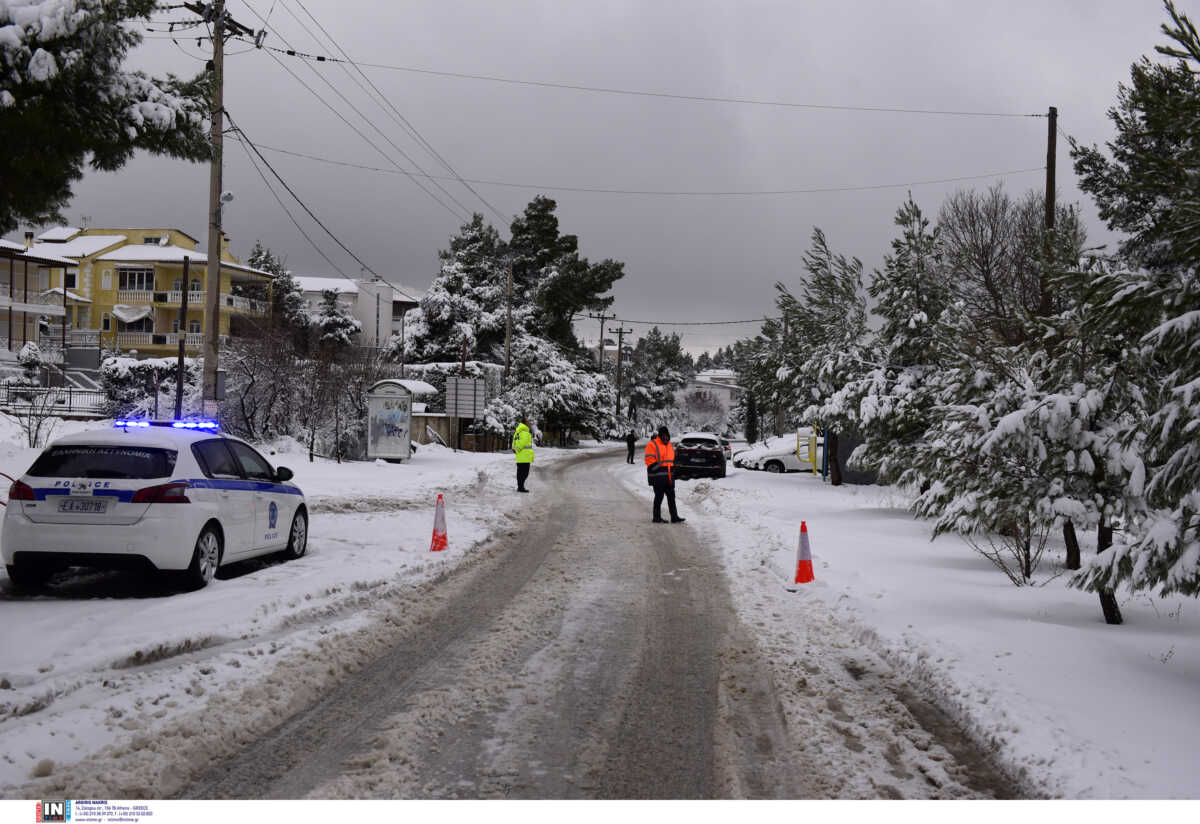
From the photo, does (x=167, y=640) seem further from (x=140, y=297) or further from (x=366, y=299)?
(x=366, y=299)

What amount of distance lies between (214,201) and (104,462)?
1004 centimetres

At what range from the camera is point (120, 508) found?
27.2 feet

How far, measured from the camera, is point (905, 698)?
20.1 feet

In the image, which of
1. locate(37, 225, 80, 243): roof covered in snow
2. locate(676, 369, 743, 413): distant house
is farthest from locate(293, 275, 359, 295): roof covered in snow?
locate(676, 369, 743, 413): distant house

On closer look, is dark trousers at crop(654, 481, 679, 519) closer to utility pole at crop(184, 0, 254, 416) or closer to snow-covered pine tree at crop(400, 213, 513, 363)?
utility pole at crop(184, 0, 254, 416)

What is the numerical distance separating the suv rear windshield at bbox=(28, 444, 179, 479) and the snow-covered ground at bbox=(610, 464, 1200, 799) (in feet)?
18.5

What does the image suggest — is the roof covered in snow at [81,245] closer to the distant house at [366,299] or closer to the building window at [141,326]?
the building window at [141,326]

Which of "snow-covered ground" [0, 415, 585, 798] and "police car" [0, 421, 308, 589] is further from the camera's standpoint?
"police car" [0, 421, 308, 589]

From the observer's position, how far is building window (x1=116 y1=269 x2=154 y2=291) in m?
60.0

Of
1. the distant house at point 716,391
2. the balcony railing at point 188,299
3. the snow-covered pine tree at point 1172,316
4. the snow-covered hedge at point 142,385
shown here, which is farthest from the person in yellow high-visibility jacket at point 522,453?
the distant house at point 716,391

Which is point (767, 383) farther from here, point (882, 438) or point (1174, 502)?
point (1174, 502)

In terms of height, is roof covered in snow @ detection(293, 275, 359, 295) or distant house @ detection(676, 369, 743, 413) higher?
roof covered in snow @ detection(293, 275, 359, 295)

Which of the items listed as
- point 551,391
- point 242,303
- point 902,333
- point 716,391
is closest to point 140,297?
point 242,303

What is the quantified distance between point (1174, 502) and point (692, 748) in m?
3.38
